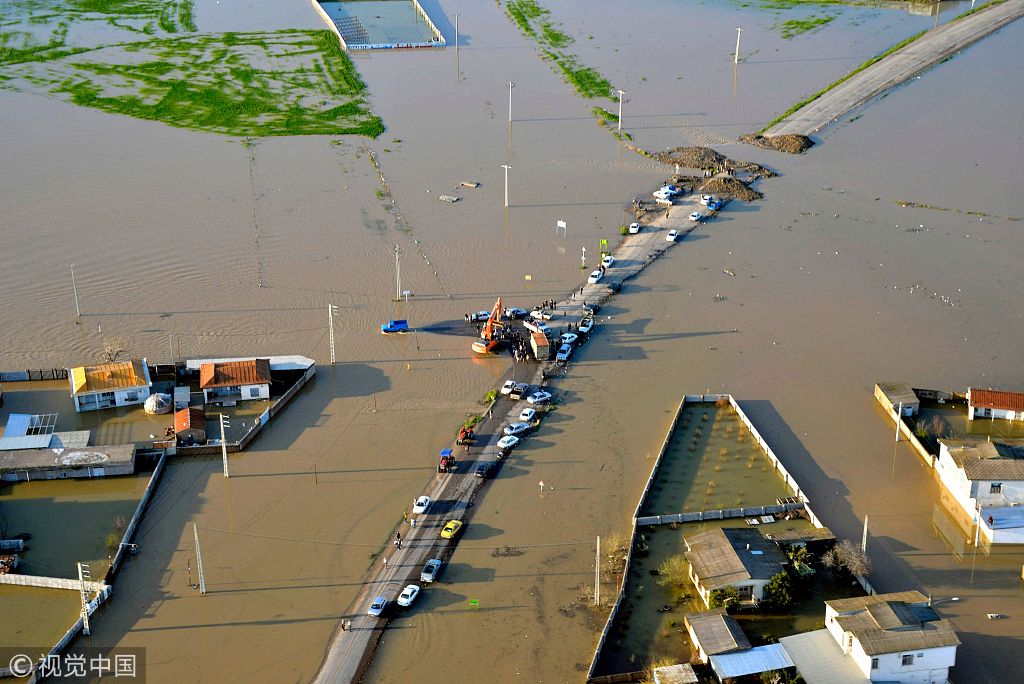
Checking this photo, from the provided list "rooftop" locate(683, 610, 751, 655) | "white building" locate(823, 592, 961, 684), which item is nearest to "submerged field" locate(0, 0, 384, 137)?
"rooftop" locate(683, 610, 751, 655)

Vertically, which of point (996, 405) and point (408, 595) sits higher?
point (996, 405)

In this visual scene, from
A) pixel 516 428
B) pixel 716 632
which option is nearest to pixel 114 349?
pixel 516 428

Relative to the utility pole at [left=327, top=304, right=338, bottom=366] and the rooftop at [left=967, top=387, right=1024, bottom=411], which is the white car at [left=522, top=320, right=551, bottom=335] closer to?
the utility pole at [left=327, top=304, right=338, bottom=366]

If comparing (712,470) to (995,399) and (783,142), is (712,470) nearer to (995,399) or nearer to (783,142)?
(995,399)

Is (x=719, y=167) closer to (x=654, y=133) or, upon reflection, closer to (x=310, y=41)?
(x=654, y=133)

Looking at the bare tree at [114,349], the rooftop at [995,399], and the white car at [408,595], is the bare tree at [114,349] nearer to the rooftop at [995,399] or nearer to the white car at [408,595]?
the white car at [408,595]

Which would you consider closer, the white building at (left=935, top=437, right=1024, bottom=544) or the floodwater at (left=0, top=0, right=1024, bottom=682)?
the floodwater at (left=0, top=0, right=1024, bottom=682)

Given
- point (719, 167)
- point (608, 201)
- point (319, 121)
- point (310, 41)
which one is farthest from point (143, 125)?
point (719, 167)
